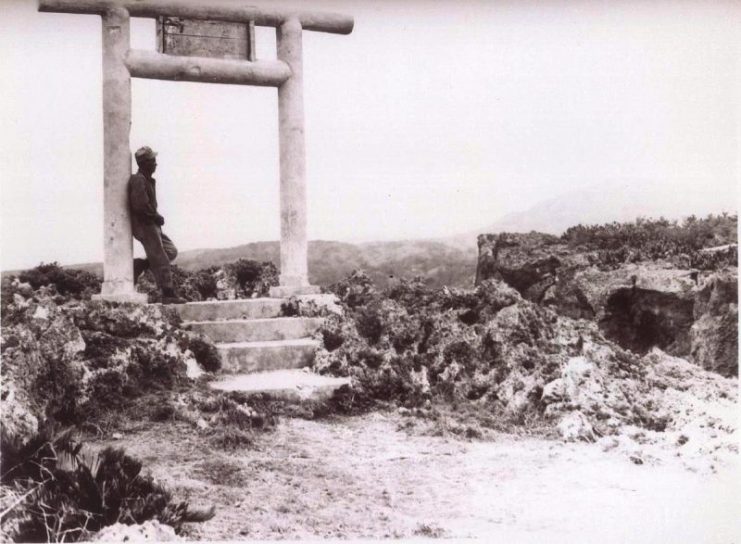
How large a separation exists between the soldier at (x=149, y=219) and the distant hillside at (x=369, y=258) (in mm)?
8863

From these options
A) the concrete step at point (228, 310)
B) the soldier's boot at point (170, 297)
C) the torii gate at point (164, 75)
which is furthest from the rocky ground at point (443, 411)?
the torii gate at point (164, 75)

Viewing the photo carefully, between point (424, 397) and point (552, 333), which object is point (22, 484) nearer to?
point (424, 397)

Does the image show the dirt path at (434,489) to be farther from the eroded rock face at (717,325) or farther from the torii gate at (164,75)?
the torii gate at (164,75)

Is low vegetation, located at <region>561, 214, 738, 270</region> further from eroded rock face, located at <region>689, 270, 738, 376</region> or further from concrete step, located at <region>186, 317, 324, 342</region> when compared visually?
concrete step, located at <region>186, 317, 324, 342</region>

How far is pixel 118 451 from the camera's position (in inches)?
173

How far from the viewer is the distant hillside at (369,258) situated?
17.0m

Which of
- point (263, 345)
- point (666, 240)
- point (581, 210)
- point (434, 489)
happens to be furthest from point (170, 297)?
point (581, 210)

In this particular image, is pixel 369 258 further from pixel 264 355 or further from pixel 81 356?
pixel 81 356

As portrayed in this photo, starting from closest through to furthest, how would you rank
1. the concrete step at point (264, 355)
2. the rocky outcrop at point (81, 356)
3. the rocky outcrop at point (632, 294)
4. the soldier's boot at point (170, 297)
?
the rocky outcrop at point (81, 356) → the rocky outcrop at point (632, 294) → the concrete step at point (264, 355) → the soldier's boot at point (170, 297)

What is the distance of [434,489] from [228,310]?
365 cm

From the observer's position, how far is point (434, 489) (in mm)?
4582

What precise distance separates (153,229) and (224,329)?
1.37 metres

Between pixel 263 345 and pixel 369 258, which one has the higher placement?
pixel 369 258

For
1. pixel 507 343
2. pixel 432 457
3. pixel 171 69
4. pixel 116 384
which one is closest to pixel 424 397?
pixel 507 343
